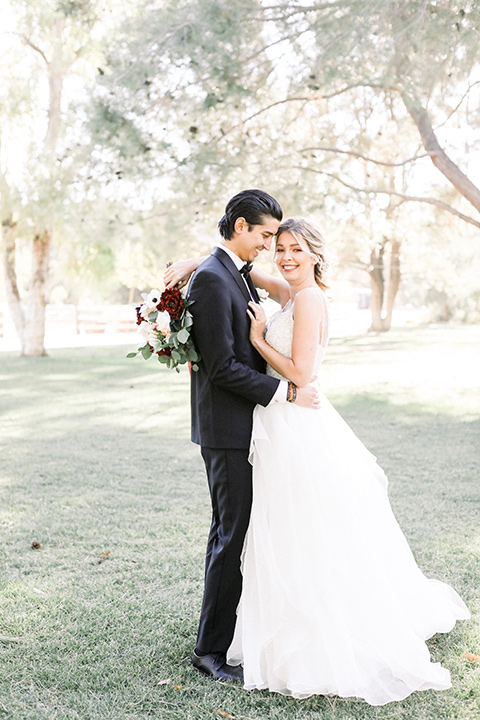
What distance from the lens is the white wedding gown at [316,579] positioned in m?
2.81

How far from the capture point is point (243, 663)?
2932mm

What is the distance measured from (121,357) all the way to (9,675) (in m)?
17.1

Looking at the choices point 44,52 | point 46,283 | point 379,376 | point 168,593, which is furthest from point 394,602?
point 44,52

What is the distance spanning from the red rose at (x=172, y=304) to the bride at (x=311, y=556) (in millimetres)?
293

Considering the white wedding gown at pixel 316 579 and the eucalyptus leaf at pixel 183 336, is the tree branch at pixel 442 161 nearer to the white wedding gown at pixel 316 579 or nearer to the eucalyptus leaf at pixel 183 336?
the white wedding gown at pixel 316 579

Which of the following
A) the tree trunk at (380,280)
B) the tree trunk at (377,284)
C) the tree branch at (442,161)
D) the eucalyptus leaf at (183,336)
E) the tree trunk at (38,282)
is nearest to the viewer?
the eucalyptus leaf at (183,336)

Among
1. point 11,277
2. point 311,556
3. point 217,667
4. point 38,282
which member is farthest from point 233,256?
point 11,277

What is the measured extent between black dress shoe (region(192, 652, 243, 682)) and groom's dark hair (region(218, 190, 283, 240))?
1802mm

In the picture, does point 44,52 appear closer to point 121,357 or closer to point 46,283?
point 46,283

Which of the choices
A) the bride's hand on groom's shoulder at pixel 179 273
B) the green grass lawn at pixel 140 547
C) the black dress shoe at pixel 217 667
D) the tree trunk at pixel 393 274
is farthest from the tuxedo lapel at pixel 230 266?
the tree trunk at pixel 393 274

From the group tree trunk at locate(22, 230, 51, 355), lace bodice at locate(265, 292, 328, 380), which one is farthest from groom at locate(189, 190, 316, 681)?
tree trunk at locate(22, 230, 51, 355)

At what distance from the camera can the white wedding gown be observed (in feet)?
9.21

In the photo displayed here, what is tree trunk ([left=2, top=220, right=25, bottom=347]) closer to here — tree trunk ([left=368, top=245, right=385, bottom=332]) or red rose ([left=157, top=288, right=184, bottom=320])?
tree trunk ([left=368, top=245, right=385, bottom=332])

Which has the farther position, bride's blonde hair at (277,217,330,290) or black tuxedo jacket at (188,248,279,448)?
bride's blonde hair at (277,217,330,290)
